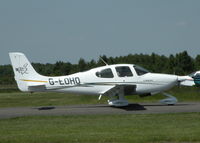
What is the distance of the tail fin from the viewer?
16.0 meters

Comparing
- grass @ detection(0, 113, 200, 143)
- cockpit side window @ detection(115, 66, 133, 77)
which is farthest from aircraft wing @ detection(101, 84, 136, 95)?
grass @ detection(0, 113, 200, 143)

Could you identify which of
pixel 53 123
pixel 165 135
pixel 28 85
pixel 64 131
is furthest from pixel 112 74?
pixel 165 135

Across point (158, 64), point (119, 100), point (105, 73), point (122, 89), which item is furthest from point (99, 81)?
point (158, 64)

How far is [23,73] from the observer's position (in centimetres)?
1611

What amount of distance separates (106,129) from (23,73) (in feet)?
25.3

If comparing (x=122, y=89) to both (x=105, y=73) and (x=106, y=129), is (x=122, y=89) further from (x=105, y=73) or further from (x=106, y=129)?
(x=106, y=129)

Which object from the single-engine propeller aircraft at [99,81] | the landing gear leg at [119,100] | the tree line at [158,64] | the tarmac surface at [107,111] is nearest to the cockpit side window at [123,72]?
the single-engine propeller aircraft at [99,81]

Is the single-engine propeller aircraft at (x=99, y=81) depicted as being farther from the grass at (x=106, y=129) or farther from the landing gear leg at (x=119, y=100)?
the grass at (x=106, y=129)

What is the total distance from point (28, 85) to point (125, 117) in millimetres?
5760

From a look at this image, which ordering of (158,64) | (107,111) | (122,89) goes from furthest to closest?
1. (158,64)
2. (122,89)
3. (107,111)

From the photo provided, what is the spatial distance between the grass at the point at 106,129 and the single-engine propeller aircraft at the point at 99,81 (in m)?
3.25

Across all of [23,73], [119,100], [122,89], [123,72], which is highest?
[23,73]

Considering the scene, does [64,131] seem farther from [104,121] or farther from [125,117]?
[125,117]

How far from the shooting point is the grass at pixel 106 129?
8.05 m
